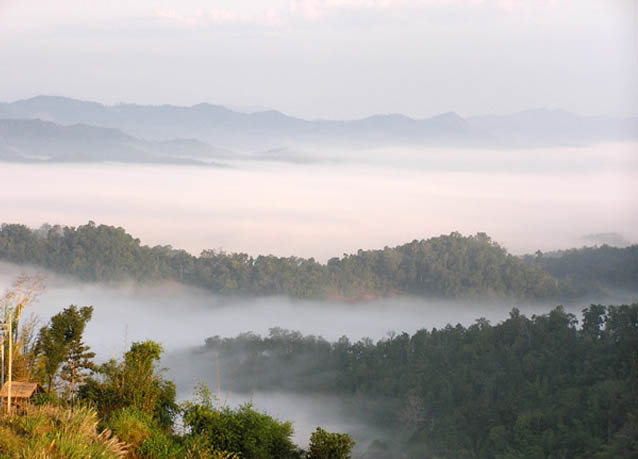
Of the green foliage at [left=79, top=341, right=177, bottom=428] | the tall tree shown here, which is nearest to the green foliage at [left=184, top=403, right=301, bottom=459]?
the green foliage at [left=79, top=341, right=177, bottom=428]

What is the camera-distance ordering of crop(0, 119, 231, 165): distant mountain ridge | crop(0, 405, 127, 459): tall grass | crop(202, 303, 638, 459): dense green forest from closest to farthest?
1. crop(0, 405, 127, 459): tall grass
2. crop(202, 303, 638, 459): dense green forest
3. crop(0, 119, 231, 165): distant mountain ridge

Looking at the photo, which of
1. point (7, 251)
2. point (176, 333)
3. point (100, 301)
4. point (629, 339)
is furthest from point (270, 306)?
point (629, 339)

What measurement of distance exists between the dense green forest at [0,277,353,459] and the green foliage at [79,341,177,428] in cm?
2

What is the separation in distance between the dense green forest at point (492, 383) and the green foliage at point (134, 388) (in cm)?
1917

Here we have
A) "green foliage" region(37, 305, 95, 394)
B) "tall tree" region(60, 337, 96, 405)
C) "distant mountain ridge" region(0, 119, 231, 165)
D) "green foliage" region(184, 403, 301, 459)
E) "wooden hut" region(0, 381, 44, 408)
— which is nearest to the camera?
"wooden hut" region(0, 381, 44, 408)

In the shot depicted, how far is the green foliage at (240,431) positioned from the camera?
1338cm

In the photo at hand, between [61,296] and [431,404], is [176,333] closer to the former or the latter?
[61,296]

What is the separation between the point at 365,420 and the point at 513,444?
1234cm

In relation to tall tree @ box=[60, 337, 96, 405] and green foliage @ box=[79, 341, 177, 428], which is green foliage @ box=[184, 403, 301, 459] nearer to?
green foliage @ box=[79, 341, 177, 428]

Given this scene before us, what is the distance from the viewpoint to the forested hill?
80.8m

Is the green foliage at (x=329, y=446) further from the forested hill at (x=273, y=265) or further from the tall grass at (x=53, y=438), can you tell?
the forested hill at (x=273, y=265)

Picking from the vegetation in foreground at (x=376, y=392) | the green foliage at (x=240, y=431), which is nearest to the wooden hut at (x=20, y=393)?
the vegetation in foreground at (x=376, y=392)

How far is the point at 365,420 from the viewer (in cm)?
4481

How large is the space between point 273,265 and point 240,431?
2741 inches
